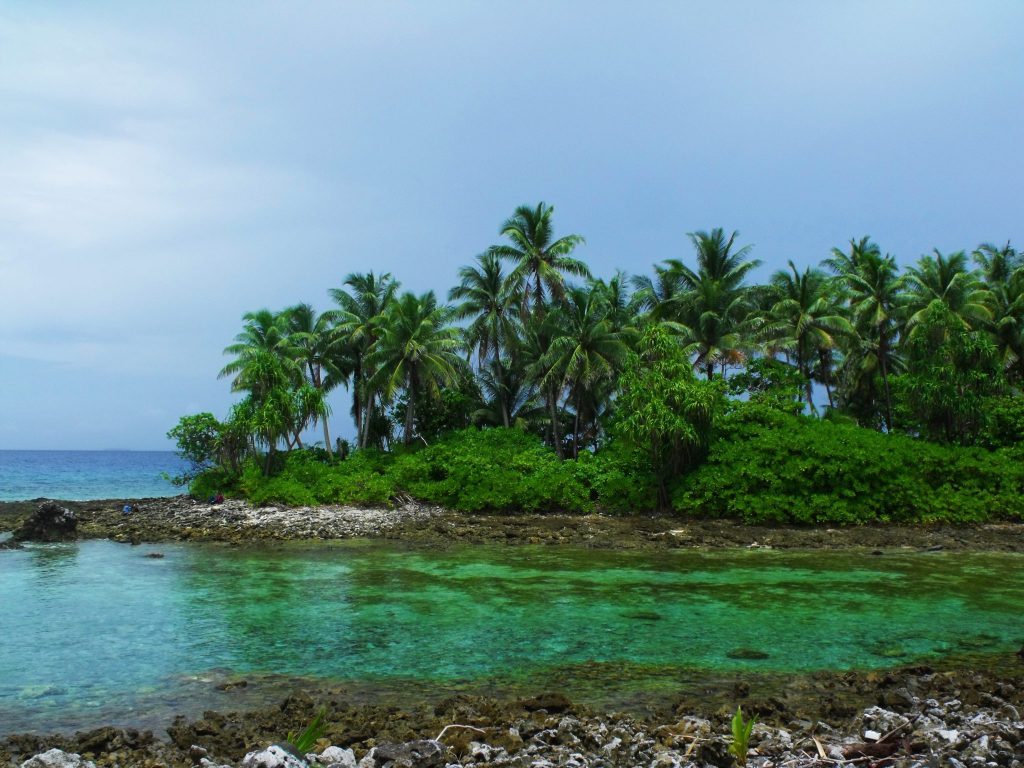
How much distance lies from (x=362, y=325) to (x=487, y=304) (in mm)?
7577

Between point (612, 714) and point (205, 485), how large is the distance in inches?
1311

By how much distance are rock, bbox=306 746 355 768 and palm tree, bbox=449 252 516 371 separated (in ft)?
110

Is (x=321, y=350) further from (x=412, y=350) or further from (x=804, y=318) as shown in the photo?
(x=804, y=318)

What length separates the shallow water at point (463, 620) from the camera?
1079 centimetres

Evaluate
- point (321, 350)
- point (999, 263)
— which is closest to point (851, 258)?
point (999, 263)

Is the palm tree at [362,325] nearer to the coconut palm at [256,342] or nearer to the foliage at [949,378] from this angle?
the coconut palm at [256,342]

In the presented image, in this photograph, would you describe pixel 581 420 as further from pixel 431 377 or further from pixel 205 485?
pixel 205 485

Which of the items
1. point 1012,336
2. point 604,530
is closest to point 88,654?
point 604,530

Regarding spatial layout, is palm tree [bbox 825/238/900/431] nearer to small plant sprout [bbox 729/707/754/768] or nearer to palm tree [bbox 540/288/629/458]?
palm tree [bbox 540/288/629/458]

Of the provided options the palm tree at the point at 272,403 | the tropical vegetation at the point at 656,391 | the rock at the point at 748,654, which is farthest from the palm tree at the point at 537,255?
the rock at the point at 748,654

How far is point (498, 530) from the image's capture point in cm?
2809

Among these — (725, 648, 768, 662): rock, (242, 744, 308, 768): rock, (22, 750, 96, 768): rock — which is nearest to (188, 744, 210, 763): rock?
(22, 750, 96, 768): rock

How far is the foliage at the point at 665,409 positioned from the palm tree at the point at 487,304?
11331 millimetres

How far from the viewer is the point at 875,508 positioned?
2778cm
